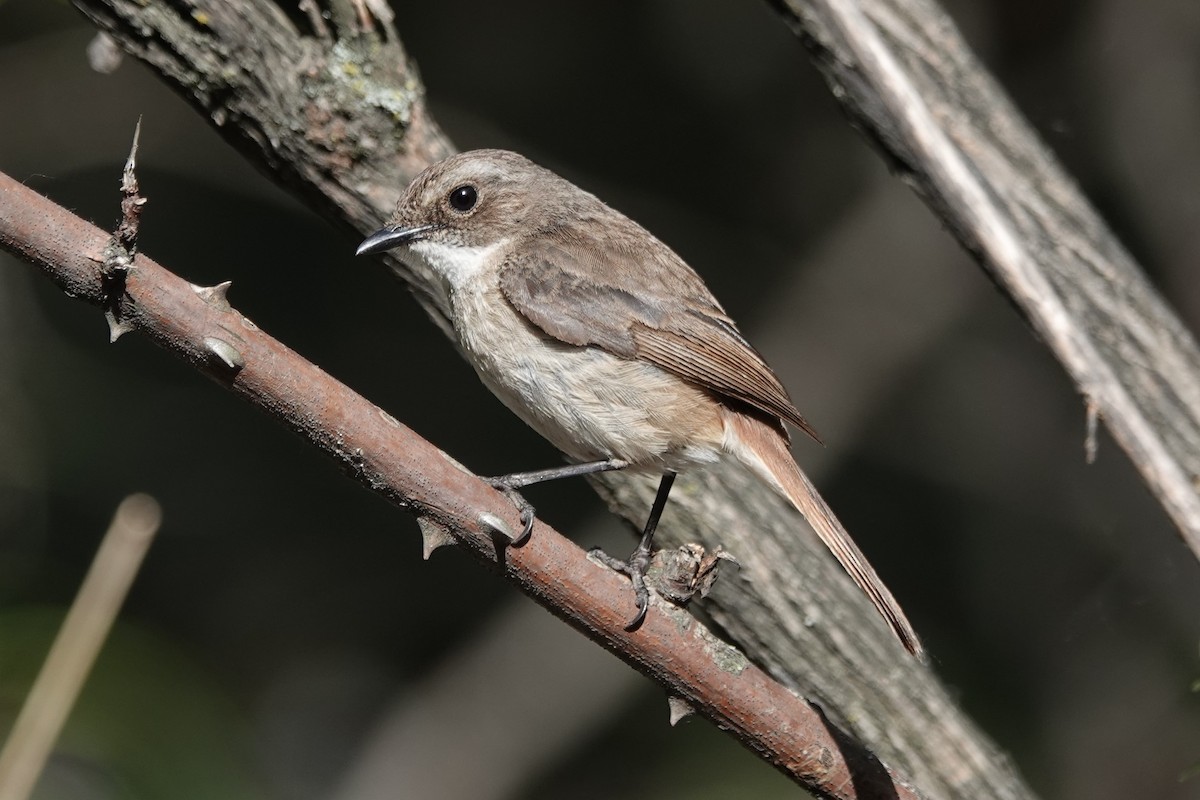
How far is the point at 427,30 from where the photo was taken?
23.6ft

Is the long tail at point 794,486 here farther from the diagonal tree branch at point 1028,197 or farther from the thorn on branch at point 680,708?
the diagonal tree branch at point 1028,197

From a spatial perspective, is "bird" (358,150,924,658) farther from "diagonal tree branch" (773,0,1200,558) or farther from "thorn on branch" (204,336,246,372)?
"thorn on branch" (204,336,246,372)

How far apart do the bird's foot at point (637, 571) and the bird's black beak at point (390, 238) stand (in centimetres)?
110

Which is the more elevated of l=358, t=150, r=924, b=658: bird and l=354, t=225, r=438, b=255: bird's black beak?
l=354, t=225, r=438, b=255: bird's black beak

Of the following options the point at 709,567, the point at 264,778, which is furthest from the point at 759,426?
the point at 264,778

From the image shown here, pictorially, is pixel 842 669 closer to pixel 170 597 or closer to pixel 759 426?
pixel 759 426

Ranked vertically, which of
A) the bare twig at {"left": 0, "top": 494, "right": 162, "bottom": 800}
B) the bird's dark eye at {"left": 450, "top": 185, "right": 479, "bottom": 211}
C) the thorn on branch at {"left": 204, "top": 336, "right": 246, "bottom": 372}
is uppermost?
the bird's dark eye at {"left": 450, "top": 185, "right": 479, "bottom": 211}

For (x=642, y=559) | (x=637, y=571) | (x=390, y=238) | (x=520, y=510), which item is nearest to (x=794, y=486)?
(x=642, y=559)

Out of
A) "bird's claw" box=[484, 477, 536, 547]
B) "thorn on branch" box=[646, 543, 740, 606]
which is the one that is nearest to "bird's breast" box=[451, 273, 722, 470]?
"bird's claw" box=[484, 477, 536, 547]

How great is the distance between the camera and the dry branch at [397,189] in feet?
12.3

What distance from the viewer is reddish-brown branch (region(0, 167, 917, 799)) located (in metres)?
2.48

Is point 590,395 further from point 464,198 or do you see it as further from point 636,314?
point 464,198

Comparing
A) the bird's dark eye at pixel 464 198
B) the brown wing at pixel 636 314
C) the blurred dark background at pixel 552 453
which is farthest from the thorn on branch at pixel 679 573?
the blurred dark background at pixel 552 453

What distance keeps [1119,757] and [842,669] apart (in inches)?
123
